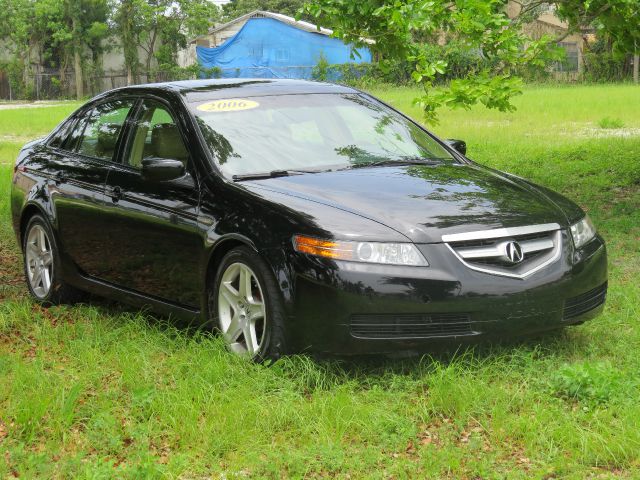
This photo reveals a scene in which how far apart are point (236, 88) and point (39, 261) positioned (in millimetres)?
2070

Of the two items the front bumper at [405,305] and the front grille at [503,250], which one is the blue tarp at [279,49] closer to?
the front grille at [503,250]

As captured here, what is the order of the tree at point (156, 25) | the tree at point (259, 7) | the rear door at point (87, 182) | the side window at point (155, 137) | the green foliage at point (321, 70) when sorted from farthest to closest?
1. the tree at point (259, 7)
2. the tree at point (156, 25)
3. the green foliage at point (321, 70)
4. the rear door at point (87, 182)
5. the side window at point (155, 137)

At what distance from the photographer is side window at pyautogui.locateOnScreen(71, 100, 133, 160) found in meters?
7.14

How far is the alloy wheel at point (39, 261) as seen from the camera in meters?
7.69

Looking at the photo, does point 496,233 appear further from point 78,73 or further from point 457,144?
point 78,73

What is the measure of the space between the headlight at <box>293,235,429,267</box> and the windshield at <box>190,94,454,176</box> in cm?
106

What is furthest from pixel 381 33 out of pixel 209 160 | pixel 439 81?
pixel 439 81

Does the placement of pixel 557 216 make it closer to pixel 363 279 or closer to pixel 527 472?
pixel 363 279

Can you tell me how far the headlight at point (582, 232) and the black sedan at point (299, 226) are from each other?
0.6 inches

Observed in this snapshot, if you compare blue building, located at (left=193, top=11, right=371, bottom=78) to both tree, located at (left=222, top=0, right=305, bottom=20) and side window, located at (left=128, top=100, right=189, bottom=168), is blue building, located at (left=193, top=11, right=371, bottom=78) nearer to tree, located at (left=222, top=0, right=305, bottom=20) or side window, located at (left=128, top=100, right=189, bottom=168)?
tree, located at (left=222, top=0, right=305, bottom=20)

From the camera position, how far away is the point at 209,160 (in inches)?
243

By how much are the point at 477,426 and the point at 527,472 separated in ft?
1.72

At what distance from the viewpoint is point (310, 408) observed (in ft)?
16.2

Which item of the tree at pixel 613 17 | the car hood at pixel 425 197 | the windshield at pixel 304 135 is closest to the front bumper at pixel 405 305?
the car hood at pixel 425 197
